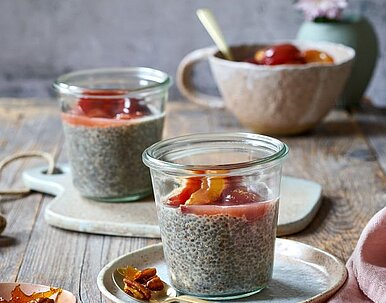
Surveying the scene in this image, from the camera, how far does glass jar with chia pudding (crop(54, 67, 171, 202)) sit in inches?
47.8

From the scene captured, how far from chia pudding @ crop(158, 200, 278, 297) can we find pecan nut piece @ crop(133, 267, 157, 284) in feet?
0.08

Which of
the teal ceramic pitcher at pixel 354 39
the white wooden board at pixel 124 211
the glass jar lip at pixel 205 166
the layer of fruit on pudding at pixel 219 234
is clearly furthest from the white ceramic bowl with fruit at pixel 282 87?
the layer of fruit on pudding at pixel 219 234

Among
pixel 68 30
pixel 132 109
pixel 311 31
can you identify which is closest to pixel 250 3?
pixel 311 31

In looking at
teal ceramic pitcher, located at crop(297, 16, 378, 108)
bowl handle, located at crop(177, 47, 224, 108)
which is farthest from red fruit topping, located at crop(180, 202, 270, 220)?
teal ceramic pitcher, located at crop(297, 16, 378, 108)

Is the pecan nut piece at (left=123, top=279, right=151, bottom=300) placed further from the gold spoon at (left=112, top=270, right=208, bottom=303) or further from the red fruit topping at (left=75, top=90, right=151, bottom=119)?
the red fruit topping at (left=75, top=90, right=151, bottom=119)

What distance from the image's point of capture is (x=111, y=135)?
121 cm

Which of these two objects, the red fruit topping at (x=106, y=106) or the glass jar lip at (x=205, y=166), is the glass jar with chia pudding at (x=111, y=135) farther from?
the glass jar lip at (x=205, y=166)

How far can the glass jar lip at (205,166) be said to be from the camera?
87 centimetres

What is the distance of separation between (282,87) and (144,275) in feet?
2.32

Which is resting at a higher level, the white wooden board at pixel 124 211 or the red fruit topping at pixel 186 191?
the red fruit topping at pixel 186 191

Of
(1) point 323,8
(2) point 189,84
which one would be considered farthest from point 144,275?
(1) point 323,8

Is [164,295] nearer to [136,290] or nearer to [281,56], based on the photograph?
[136,290]

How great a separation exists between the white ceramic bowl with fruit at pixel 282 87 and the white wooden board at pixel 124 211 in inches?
11.5

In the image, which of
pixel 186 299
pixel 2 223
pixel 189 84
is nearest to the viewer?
pixel 186 299
